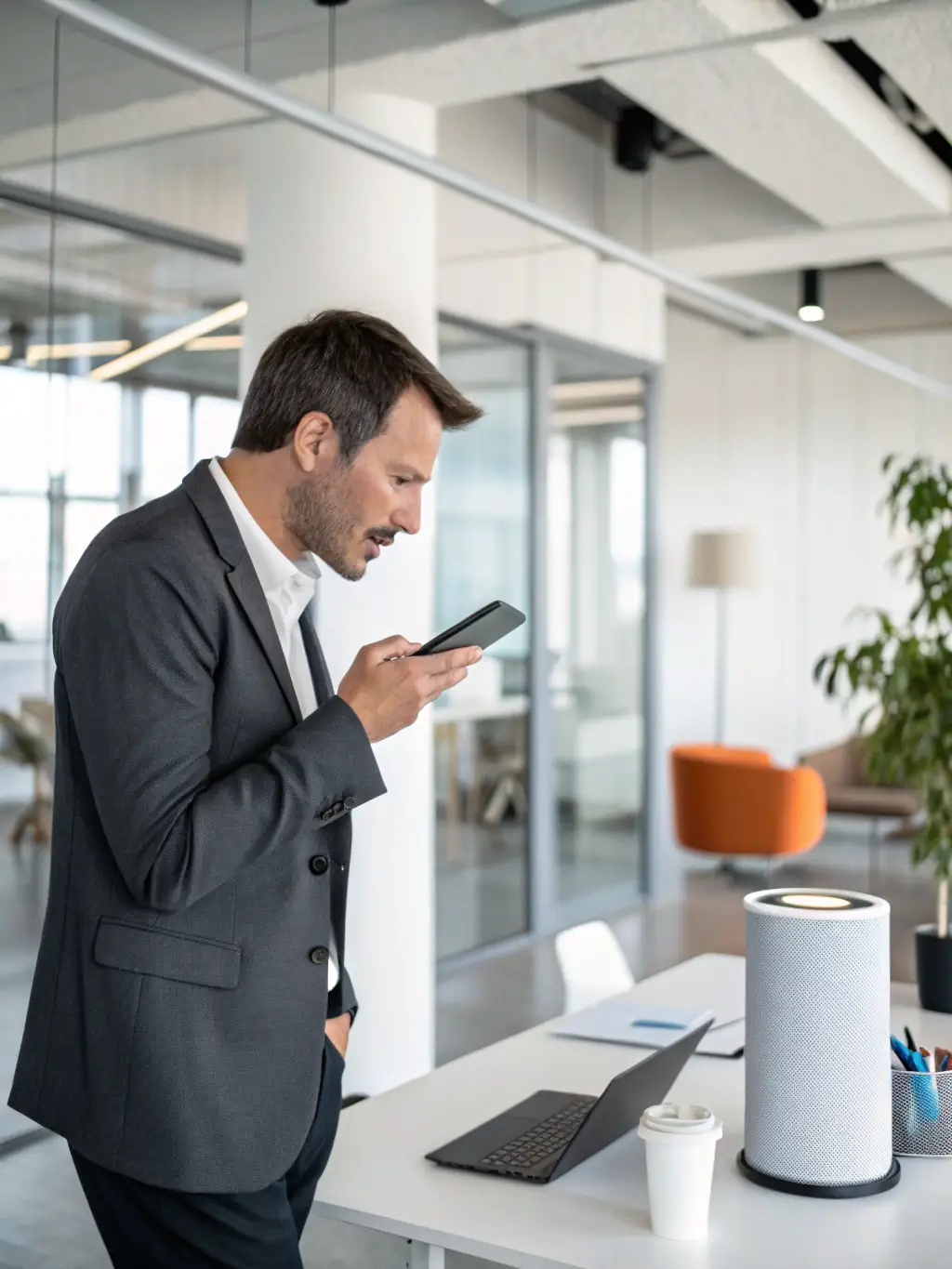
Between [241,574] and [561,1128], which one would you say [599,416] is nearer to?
[561,1128]

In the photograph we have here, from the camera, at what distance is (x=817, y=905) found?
183 centimetres

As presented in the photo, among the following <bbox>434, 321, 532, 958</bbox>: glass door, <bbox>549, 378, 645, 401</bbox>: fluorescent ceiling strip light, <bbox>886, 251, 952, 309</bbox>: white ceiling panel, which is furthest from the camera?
<bbox>886, 251, 952, 309</bbox>: white ceiling panel

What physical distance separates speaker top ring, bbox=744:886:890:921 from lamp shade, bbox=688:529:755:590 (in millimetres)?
7865

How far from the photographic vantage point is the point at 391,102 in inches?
191

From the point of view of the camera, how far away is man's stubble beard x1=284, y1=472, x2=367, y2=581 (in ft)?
6.17

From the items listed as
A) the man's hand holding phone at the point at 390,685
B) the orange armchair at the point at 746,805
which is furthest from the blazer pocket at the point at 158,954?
the orange armchair at the point at 746,805

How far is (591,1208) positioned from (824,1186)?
281mm

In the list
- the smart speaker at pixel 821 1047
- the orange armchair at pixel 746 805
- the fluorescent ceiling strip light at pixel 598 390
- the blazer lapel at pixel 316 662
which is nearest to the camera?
the smart speaker at pixel 821 1047

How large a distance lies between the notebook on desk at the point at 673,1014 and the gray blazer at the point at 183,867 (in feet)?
2.81

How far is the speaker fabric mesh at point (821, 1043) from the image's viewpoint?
69.0 inches

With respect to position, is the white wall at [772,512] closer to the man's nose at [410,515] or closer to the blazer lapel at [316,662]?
the blazer lapel at [316,662]

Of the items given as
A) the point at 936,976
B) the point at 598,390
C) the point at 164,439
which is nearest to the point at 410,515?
the point at 936,976

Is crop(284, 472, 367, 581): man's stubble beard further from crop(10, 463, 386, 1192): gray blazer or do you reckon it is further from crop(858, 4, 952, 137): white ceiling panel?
crop(858, 4, 952, 137): white ceiling panel

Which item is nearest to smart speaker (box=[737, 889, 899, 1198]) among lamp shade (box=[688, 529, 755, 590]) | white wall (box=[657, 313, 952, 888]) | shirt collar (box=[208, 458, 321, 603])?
shirt collar (box=[208, 458, 321, 603])
